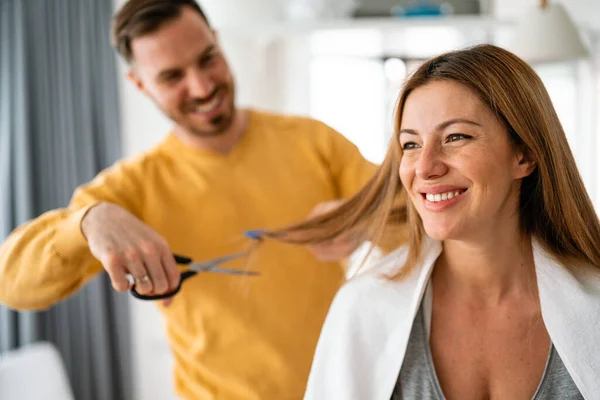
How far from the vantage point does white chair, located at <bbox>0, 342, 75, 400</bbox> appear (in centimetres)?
266

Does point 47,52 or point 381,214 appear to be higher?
point 47,52

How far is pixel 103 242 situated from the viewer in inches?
49.7

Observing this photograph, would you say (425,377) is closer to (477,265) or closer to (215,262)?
(477,265)

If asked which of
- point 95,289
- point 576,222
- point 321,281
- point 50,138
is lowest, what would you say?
point 95,289

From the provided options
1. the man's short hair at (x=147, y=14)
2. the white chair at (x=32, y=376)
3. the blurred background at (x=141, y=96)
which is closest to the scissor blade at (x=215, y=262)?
the man's short hair at (x=147, y=14)

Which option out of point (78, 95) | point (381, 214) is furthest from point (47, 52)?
point (381, 214)

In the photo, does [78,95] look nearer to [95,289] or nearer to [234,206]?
[95,289]

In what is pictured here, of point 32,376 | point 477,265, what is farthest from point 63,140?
point 477,265

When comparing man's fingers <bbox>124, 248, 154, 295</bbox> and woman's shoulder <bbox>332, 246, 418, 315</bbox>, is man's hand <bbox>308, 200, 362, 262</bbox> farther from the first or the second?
man's fingers <bbox>124, 248, 154, 295</bbox>

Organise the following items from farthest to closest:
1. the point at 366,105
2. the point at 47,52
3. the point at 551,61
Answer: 1. the point at 366,105
2. the point at 47,52
3. the point at 551,61

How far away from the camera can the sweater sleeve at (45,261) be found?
1.35 metres

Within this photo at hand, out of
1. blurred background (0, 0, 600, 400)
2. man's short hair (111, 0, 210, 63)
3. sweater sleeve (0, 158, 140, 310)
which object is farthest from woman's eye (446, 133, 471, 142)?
blurred background (0, 0, 600, 400)

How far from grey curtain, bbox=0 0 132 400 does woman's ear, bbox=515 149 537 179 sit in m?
2.46

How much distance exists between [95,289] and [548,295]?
257 cm
